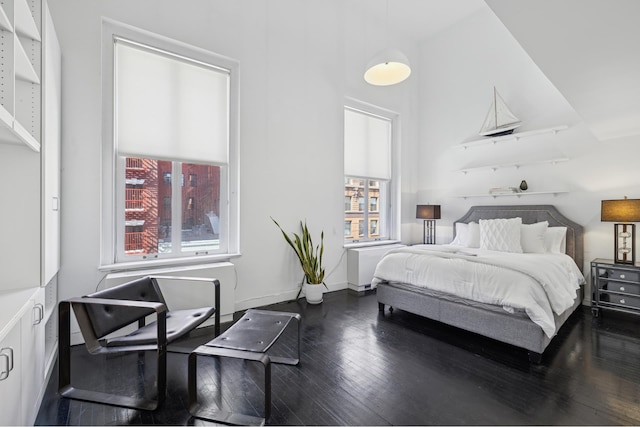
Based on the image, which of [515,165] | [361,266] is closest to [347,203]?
[361,266]

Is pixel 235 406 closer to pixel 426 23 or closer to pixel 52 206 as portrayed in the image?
pixel 52 206

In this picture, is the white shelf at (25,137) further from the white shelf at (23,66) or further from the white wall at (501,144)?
the white wall at (501,144)

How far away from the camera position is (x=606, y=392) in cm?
195

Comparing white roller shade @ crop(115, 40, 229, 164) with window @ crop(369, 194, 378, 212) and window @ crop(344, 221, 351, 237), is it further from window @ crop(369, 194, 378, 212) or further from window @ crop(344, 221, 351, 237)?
window @ crop(369, 194, 378, 212)

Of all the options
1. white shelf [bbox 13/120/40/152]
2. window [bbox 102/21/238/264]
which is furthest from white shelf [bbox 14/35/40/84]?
window [bbox 102/21/238/264]

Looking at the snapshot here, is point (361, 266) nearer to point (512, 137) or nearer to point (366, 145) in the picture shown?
point (366, 145)

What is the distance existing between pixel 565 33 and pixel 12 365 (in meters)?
3.40

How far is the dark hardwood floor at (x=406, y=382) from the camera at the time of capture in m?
1.73

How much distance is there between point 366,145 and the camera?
199 inches

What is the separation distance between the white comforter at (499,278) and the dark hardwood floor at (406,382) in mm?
401

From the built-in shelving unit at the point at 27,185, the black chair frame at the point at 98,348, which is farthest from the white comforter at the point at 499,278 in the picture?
the built-in shelving unit at the point at 27,185

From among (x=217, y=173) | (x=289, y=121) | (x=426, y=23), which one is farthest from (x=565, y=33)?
(x=426, y=23)

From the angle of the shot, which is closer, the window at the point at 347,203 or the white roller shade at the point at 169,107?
the white roller shade at the point at 169,107

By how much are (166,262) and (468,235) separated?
161 inches
